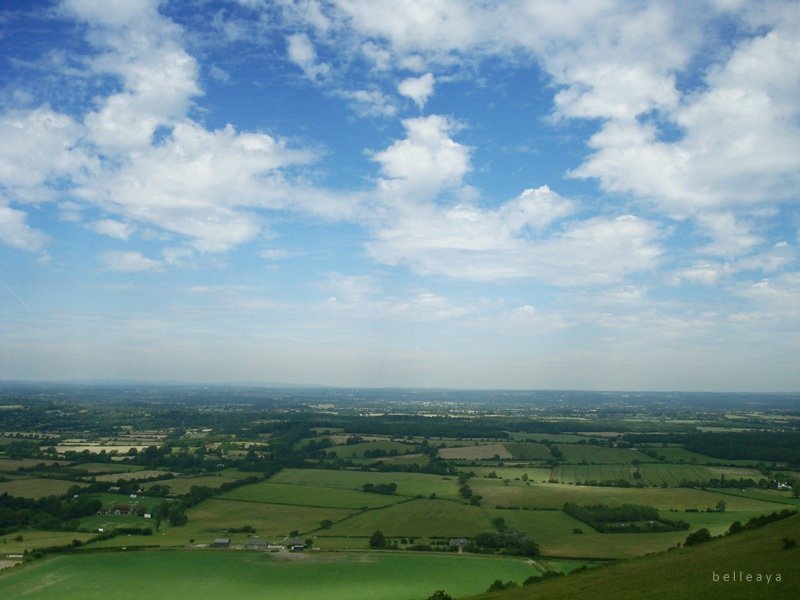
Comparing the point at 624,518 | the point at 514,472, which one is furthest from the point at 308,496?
the point at 624,518

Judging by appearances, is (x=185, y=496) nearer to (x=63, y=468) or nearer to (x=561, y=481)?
(x=63, y=468)

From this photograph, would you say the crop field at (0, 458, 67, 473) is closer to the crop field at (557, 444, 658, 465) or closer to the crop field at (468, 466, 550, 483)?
the crop field at (468, 466, 550, 483)

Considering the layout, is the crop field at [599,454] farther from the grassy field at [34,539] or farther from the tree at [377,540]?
the grassy field at [34,539]

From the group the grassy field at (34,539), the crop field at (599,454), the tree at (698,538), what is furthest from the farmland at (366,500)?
the tree at (698,538)

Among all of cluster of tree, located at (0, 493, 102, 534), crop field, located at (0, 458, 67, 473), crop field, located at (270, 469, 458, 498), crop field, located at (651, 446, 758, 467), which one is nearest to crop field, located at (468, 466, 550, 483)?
crop field, located at (270, 469, 458, 498)

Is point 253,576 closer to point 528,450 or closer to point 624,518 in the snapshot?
point 624,518
